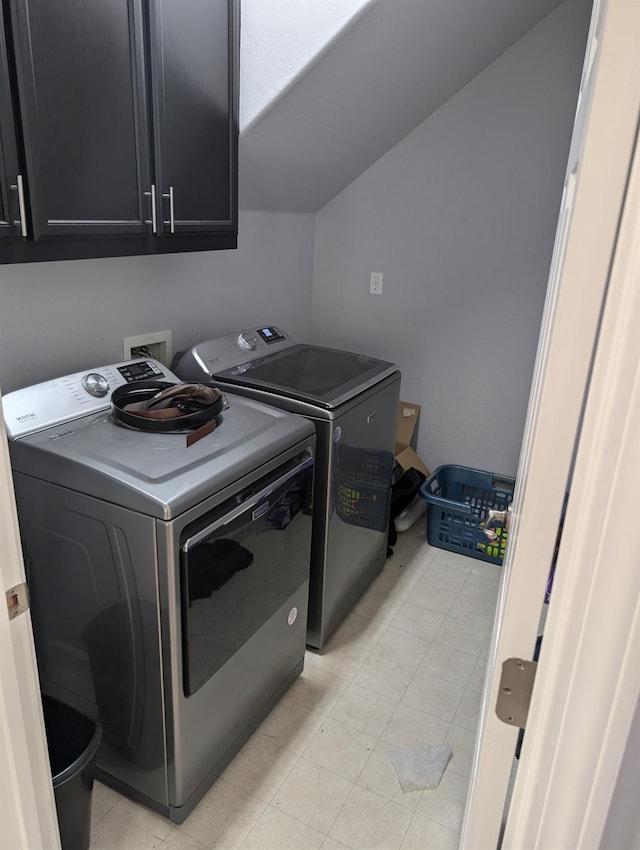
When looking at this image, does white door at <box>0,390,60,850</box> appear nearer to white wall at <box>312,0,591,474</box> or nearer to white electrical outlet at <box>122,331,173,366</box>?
white electrical outlet at <box>122,331,173,366</box>

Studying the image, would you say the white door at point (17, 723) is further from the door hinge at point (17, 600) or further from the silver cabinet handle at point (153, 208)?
the silver cabinet handle at point (153, 208)

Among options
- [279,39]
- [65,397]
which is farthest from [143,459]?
[279,39]

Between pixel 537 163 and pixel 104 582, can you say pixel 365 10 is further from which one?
pixel 104 582

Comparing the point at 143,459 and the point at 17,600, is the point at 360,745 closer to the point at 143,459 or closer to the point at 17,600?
the point at 143,459

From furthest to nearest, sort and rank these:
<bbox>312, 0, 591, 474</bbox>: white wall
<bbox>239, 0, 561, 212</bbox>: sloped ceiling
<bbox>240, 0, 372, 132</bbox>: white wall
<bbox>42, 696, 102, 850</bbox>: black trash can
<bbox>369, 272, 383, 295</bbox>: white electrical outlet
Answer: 1. <bbox>369, 272, 383, 295</bbox>: white electrical outlet
2. <bbox>312, 0, 591, 474</bbox>: white wall
3. <bbox>239, 0, 561, 212</bbox>: sloped ceiling
4. <bbox>240, 0, 372, 132</bbox>: white wall
5. <bbox>42, 696, 102, 850</bbox>: black trash can

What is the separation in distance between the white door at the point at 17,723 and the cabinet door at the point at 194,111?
107 cm

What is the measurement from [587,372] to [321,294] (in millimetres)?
2741

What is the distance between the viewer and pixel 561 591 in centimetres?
62

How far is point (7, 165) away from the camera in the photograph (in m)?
1.28

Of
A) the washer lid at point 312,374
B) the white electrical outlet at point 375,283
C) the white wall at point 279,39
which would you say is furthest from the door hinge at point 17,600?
the white electrical outlet at point 375,283

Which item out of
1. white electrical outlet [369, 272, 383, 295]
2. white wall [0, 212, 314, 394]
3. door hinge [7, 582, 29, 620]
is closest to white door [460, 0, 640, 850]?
door hinge [7, 582, 29, 620]

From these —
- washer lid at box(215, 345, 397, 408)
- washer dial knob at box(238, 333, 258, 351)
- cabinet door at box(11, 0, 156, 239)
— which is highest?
cabinet door at box(11, 0, 156, 239)

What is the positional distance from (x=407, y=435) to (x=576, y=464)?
2611 mm

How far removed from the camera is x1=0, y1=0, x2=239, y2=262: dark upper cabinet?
1.31 m
